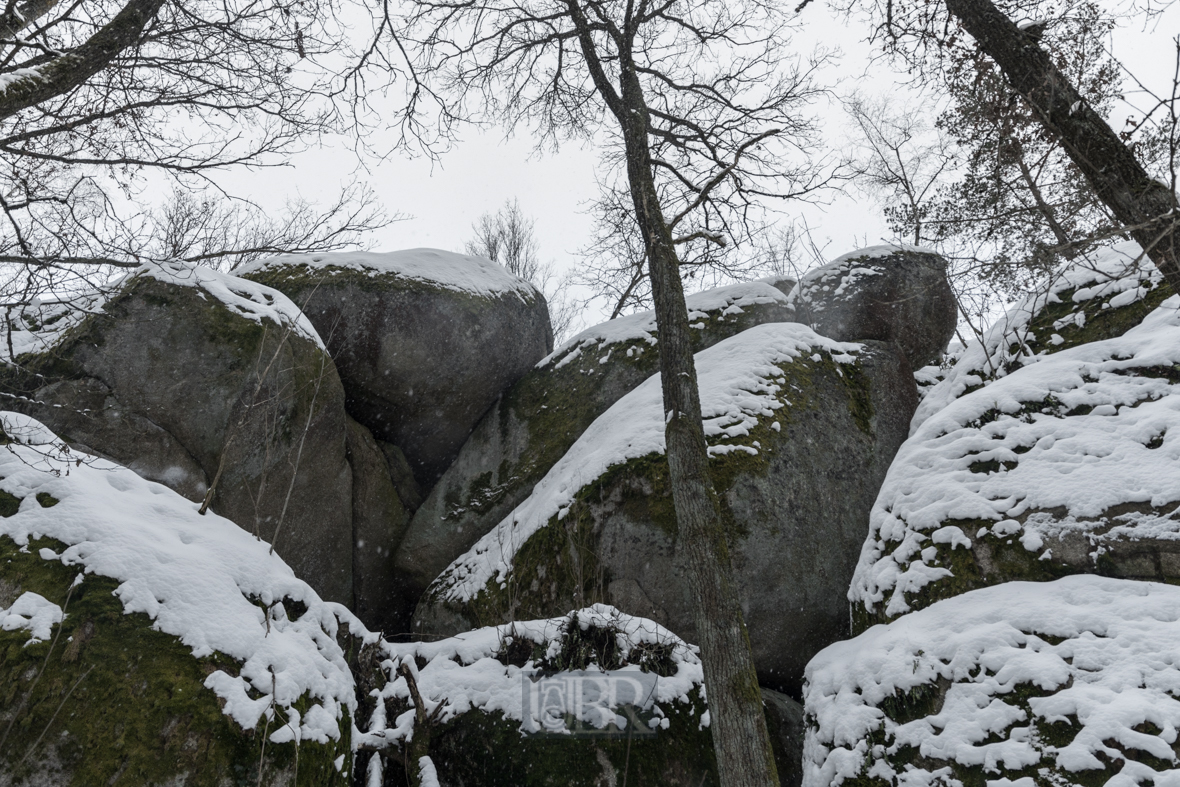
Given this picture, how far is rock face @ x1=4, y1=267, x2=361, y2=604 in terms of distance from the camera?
19.5 feet

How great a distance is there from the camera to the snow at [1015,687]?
2758mm

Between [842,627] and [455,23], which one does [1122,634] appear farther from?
[455,23]

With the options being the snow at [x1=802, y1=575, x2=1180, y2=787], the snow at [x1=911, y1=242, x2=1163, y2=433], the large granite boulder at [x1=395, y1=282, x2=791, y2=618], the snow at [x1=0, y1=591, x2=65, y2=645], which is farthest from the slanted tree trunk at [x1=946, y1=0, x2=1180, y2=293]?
the snow at [x1=0, y1=591, x2=65, y2=645]

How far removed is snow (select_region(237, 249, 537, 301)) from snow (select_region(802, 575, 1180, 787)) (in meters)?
6.04

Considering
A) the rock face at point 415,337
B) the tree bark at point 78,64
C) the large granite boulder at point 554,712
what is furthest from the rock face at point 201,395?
the large granite boulder at point 554,712

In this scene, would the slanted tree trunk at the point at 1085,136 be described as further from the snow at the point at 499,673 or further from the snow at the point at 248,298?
the snow at the point at 248,298

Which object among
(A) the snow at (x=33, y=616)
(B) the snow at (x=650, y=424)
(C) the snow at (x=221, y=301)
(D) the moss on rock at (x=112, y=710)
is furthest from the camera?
(C) the snow at (x=221, y=301)

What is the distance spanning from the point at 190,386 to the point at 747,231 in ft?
17.0

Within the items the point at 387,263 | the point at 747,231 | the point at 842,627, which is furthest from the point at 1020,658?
the point at 387,263

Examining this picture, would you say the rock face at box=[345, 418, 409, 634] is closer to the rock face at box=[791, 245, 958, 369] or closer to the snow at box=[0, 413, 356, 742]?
the snow at box=[0, 413, 356, 742]

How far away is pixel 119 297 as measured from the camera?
6.23 m

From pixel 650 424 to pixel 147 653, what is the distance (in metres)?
3.95

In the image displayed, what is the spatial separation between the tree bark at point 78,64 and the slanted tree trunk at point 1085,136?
5.03 metres

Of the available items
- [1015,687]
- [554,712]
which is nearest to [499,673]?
[554,712]
